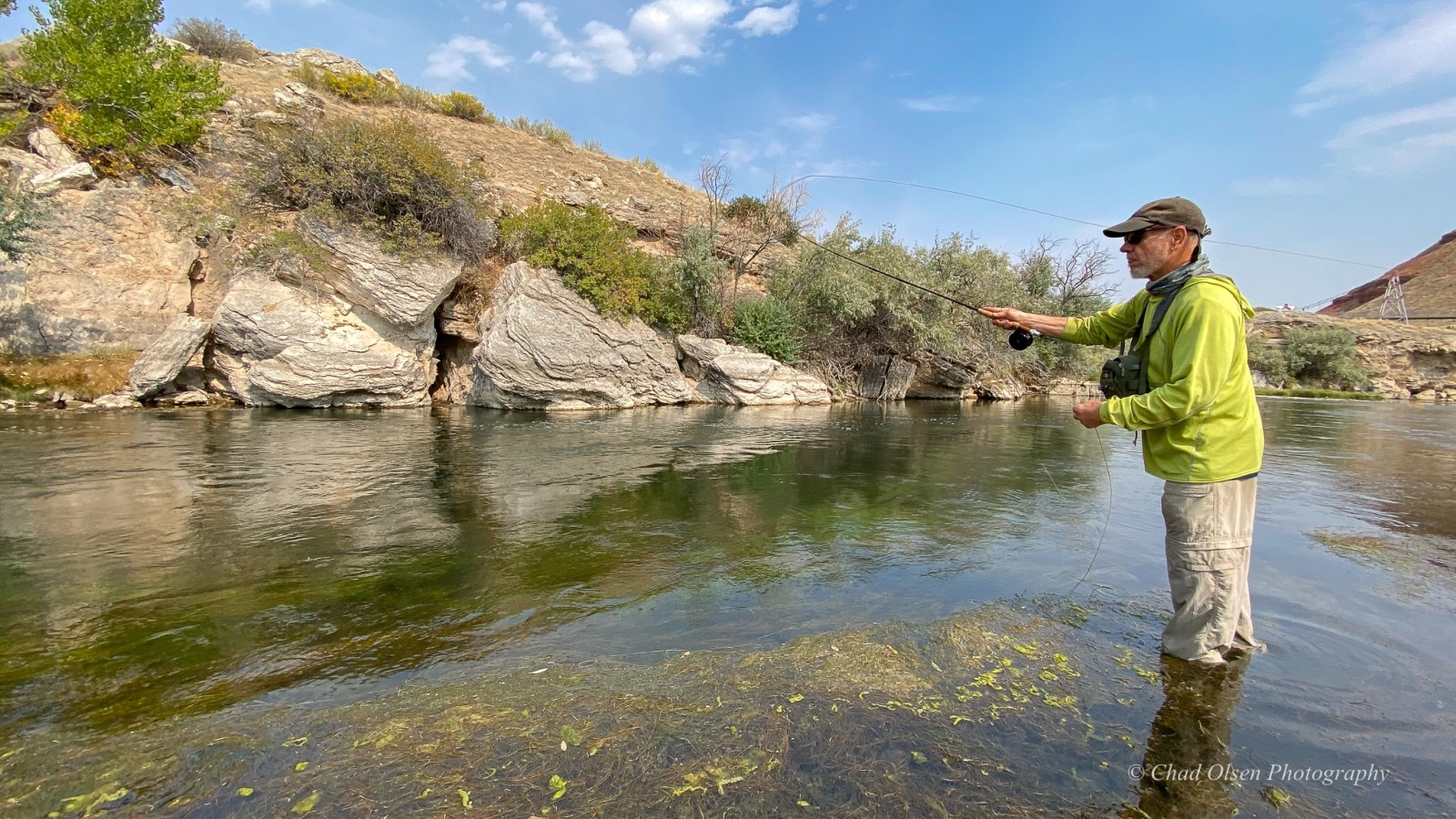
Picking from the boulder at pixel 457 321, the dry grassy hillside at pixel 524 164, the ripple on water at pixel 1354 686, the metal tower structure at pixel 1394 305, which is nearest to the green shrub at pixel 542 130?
the dry grassy hillside at pixel 524 164

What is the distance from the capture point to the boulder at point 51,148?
1745cm

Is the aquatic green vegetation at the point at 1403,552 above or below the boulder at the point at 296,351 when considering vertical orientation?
below

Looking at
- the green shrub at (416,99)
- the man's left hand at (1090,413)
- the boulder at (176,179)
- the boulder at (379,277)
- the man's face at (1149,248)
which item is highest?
Result: the green shrub at (416,99)

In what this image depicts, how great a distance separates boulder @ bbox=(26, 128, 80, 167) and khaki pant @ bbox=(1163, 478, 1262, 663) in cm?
2738

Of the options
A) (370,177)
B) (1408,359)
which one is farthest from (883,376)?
(1408,359)

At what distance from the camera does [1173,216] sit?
3.39m

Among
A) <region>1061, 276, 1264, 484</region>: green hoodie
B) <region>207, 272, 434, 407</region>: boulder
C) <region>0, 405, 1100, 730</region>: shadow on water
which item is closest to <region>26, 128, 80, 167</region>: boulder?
<region>207, 272, 434, 407</region>: boulder

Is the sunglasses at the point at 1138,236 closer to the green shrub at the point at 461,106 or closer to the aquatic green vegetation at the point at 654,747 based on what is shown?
the aquatic green vegetation at the point at 654,747

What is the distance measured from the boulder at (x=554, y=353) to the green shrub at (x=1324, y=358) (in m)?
50.1

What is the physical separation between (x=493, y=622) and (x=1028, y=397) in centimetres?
3347

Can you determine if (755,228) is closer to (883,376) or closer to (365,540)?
(883,376)

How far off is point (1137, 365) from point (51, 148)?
27890 millimetres

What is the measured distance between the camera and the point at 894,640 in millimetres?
3654

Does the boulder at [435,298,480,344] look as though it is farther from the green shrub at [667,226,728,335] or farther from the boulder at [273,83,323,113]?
the boulder at [273,83,323,113]
